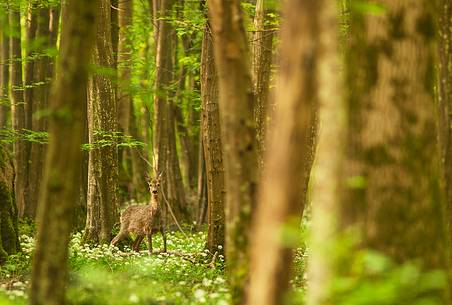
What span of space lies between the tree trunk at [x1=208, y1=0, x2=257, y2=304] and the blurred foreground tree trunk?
1355 mm

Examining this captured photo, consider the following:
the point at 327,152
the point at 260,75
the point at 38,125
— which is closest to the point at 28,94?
the point at 38,125

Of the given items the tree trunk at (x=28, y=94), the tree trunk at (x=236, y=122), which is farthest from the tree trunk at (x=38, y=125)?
the tree trunk at (x=236, y=122)

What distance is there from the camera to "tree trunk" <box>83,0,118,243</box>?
15.0 metres

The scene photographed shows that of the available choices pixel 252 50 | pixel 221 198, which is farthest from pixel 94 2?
pixel 252 50

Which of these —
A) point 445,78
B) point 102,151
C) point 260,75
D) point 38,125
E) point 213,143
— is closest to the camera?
point 445,78

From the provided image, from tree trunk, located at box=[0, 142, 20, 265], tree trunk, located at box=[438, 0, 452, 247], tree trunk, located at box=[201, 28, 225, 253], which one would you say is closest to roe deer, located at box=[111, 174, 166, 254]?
tree trunk, located at box=[201, 28, 225, 253]

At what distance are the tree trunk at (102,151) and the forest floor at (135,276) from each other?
2.18 ft

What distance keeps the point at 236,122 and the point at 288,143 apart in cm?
152

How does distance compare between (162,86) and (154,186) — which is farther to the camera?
(162,86)

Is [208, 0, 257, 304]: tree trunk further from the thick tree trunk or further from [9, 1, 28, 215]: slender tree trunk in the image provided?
[9, 1, 28, 215]: slender tree trunk

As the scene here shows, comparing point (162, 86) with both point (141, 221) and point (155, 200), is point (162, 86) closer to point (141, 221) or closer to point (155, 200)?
point (155, 200)

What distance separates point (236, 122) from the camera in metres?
6.37

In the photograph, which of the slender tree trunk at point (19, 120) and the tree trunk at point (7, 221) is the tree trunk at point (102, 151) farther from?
the slender tree trunk at point (19, 120)

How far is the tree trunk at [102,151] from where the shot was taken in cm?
1498
